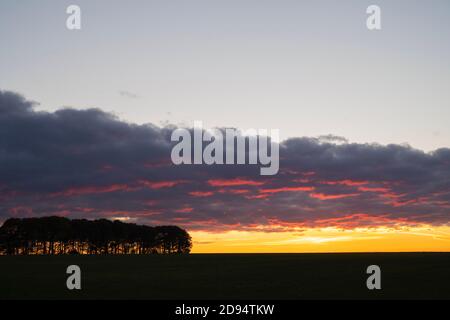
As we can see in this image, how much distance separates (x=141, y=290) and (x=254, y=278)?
15.6 m

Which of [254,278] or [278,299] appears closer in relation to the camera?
[278,299]

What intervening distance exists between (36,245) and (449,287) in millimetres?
177540

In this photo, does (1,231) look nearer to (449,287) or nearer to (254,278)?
(254,278)
